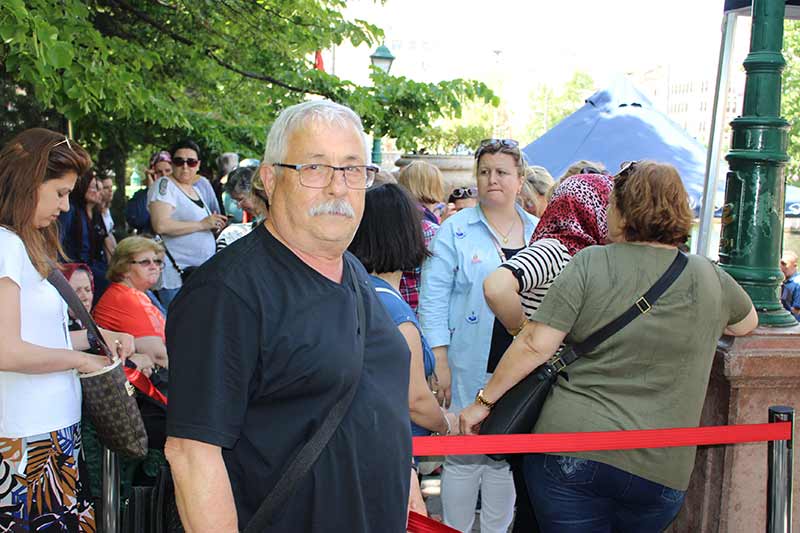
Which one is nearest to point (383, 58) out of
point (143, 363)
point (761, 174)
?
point (143, 363)

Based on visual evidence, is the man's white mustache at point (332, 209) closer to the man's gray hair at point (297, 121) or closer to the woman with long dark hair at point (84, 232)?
the man's gray hair at point (297, 121)

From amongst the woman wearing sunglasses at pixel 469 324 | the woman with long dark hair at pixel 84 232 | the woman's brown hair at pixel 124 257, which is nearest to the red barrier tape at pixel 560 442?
the woman wearing sunglasses at pixel 469 324

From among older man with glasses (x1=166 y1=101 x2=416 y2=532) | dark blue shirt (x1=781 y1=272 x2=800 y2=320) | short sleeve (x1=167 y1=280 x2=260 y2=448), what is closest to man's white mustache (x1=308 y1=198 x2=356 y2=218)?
older man with glasses (x1=166 y1=101 x2=416 y2=532)

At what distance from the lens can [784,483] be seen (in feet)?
10.7

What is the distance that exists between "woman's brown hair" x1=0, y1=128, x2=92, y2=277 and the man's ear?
124 centimetres

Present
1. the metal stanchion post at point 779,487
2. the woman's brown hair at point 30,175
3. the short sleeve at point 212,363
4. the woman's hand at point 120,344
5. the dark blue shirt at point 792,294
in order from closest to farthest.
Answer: the short sleeve at point 212,363 → the woman's brown hair at point 30,175 → the metal stanchion post at point 779,487 → the woman's hand at point 120,344 → the dark blue shirt at point 792,294

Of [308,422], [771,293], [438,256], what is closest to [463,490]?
[438,256]

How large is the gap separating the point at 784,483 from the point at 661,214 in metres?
1.37

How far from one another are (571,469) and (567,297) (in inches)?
24.2

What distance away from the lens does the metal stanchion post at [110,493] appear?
3.12 meters

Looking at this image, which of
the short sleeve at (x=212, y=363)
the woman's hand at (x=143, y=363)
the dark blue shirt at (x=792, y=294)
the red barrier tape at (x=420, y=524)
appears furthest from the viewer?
the dark blue shirt at (x=792, y=294)

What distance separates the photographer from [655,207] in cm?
275

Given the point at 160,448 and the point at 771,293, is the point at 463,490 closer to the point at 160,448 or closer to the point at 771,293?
the point at 160,448

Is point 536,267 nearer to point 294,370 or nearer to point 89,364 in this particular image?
point 294,370
